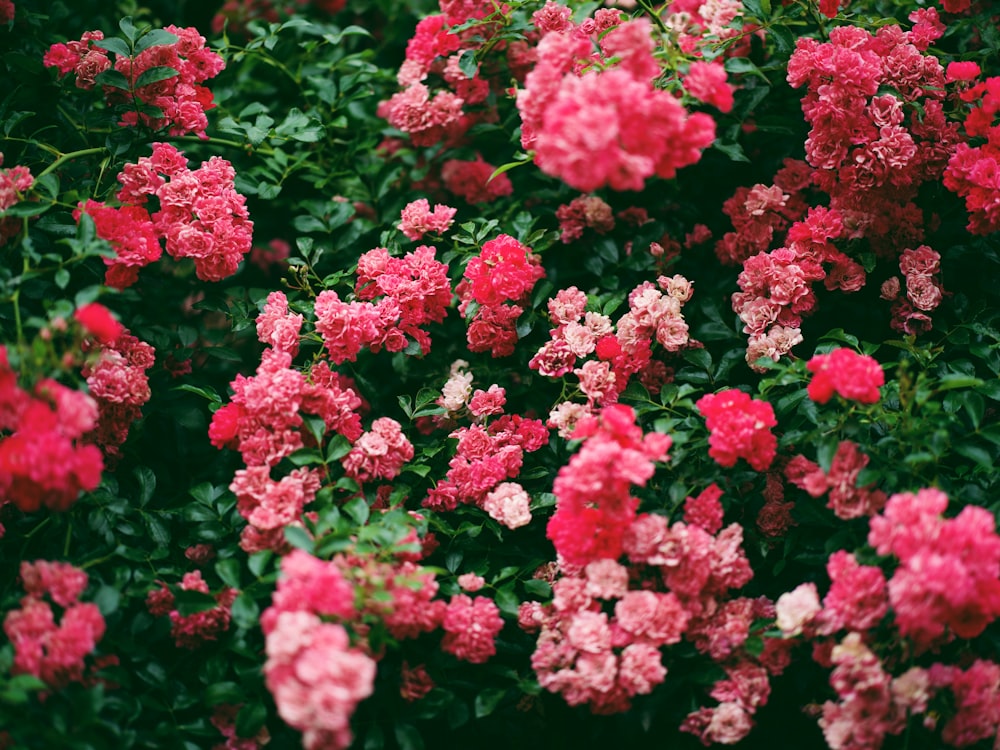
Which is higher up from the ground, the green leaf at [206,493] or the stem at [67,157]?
the stem at [67,157]

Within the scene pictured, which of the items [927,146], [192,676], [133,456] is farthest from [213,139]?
[927,146]

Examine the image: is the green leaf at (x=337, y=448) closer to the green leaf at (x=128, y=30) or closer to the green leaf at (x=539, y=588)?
the green leaf at (x=539, y=588)

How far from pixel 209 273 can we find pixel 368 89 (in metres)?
0.90

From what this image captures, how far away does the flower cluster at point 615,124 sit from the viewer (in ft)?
4.82

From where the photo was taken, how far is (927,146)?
2123 mm

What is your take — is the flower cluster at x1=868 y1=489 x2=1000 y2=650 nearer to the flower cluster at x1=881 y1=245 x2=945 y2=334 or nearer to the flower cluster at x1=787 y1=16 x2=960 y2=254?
the flower cluster at x1=881 y1=245 x2=945 y2=334

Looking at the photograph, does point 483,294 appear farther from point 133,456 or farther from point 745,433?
point 133,456

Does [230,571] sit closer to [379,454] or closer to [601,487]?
[379,454]

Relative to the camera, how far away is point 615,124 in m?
1.47

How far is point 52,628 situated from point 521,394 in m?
1.25

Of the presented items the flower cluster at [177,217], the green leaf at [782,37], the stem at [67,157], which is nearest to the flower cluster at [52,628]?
the flower cluster at [177,217]

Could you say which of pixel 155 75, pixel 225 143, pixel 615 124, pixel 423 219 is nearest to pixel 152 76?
pixel 155 75

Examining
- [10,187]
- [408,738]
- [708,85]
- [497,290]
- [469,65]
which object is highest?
[708,85]

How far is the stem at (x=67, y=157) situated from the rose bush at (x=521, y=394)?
53 millimetres
